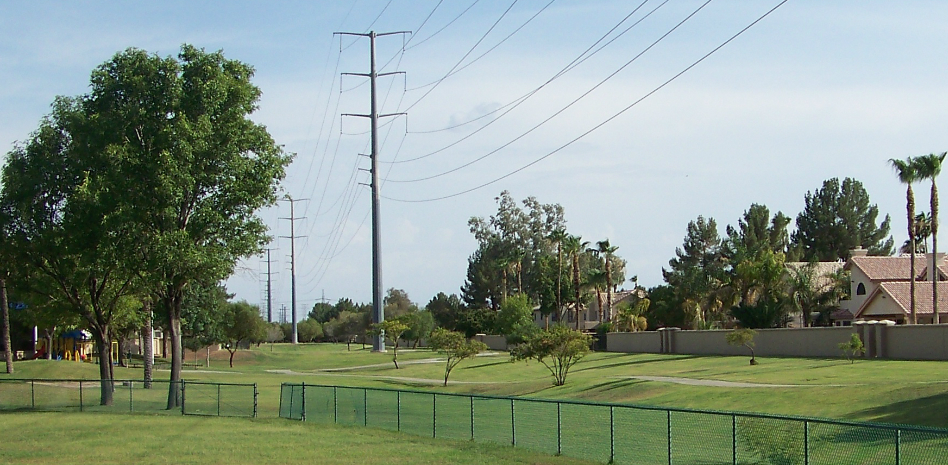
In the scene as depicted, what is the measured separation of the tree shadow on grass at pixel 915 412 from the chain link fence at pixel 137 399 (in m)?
21.2

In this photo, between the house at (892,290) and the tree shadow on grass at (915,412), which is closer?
the tree shadow on grass at (915,412)

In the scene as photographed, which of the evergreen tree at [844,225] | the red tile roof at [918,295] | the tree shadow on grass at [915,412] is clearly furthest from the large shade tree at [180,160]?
the evergreen tree at [844,225]

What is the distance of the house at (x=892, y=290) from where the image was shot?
69.8 m

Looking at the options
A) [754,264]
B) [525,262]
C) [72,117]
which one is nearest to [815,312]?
[754,264]

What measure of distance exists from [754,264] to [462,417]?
47870 millimetres

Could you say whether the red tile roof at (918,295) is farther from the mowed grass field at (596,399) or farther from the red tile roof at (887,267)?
the mowed grass field at (596,399)

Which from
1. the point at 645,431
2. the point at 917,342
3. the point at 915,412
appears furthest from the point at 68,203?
the point at 917,342

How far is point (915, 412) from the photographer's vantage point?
89.8ft

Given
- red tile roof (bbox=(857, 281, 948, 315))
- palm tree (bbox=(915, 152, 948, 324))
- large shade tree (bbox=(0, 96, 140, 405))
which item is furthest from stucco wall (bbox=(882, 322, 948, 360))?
large shade tree (bbox=(0, 96, 140, 405))

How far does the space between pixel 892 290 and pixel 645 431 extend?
52.3 m

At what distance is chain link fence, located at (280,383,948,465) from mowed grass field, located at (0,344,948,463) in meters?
1.49

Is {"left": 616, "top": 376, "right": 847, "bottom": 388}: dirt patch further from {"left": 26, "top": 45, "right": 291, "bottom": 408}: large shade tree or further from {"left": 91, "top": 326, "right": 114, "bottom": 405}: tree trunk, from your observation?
{"left": 91, "top": 326, "right": 114, "bottom": 405}: tree trunk

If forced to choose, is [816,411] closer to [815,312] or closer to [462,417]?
[462,417]

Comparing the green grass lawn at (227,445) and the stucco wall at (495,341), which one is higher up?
the green grass lawn at (227,445)
